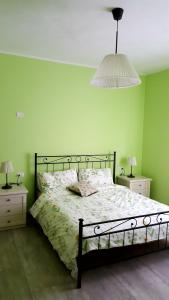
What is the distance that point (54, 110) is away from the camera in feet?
13.2

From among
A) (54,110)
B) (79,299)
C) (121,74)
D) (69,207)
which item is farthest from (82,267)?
(54,110)

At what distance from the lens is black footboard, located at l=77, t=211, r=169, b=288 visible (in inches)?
91.0

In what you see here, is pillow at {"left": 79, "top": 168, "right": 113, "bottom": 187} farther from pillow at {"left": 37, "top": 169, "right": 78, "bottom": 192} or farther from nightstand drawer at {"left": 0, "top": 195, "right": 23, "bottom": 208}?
nightstand drawer at {"left": 0, "top": 195, "right": 23, "bottom": 208}

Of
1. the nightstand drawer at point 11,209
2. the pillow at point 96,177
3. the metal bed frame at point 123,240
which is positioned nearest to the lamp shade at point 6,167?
the nightstand drawer at point 11,209

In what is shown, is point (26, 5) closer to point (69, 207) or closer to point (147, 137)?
point (69, 207)

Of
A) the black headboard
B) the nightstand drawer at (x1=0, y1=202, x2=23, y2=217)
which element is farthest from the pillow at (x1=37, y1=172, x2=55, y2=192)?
the nightstand drawer at (x1=0, y1=202, x2=23, y2=217)

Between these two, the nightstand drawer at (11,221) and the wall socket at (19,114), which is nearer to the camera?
the nightstand drawer at (11,221)

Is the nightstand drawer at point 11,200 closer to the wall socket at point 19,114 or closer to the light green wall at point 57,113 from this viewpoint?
the light green wall at point 57,113

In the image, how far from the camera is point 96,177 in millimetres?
4062

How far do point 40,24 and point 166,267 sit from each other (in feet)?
10.3

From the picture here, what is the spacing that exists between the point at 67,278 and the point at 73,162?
2.18 m

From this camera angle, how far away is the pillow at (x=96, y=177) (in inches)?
158

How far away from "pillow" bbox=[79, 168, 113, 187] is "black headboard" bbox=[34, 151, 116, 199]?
26 cm

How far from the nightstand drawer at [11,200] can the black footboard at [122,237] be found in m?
1.41
